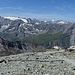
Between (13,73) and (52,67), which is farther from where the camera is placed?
(52,67)

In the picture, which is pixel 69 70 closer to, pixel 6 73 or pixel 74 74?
pixel 74 74

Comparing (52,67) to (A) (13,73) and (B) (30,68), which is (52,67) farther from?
(A) (13,73)

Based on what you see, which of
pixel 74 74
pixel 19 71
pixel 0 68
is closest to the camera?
pixel 74 74

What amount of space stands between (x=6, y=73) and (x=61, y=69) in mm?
4144

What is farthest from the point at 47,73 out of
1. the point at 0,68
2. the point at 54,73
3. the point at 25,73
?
the point at 0,68

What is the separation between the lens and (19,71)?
17.8m

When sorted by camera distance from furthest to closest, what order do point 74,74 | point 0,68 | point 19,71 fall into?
point 0,68
point 19,71
point 74,74

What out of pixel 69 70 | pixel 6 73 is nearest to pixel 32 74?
pixel 6 73

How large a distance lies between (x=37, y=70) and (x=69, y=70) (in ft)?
7.62

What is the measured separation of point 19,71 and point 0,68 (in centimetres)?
223

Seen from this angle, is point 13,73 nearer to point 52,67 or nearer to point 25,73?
point 25,73

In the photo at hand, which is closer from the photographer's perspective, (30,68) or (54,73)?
(54,73)

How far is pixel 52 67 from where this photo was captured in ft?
63.7

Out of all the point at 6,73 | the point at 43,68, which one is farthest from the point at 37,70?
the point at 6,73
